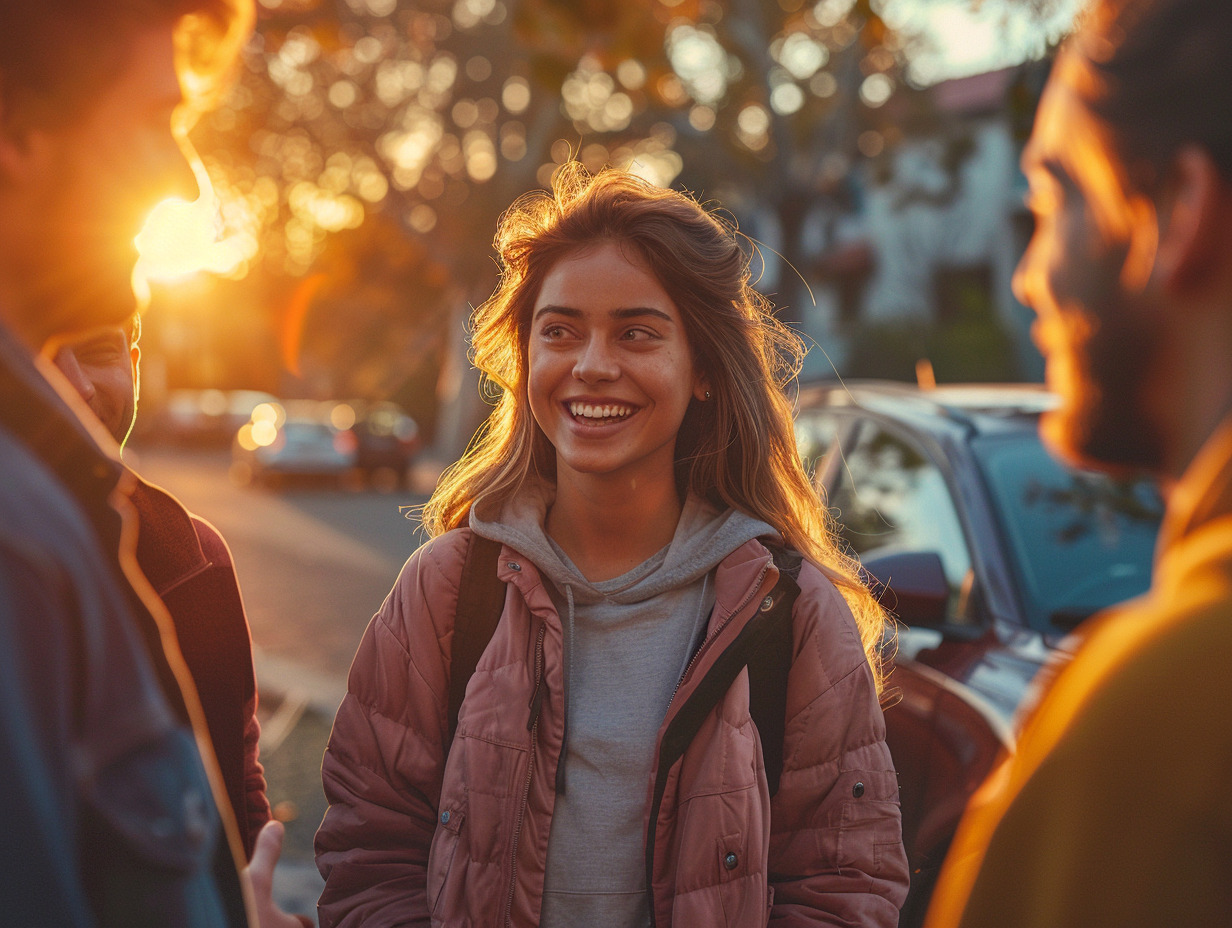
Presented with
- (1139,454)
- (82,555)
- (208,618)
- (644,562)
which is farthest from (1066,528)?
(82,555)

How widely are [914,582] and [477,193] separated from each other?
1706 centimetres

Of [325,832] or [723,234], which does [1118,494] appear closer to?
[723,234]

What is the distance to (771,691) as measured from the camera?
2021mm

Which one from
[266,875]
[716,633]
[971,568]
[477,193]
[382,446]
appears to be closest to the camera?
[266,875]

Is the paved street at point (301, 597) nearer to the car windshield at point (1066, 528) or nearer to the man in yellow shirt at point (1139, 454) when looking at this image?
the car windshield at point (1066, 528)

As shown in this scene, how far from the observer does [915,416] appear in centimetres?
382

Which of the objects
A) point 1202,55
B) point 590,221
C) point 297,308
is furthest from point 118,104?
point 297,308

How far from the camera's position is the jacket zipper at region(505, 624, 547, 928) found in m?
1.90

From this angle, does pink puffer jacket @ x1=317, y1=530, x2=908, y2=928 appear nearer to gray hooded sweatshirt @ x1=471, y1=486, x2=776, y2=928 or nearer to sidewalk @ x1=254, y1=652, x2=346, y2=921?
gray hooded sweatshirt @ x1=471, y1=486, x2=776, y2=928

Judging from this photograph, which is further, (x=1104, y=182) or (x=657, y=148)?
(x=657, y=148)

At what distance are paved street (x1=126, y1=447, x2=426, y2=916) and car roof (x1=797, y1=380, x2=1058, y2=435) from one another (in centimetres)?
256

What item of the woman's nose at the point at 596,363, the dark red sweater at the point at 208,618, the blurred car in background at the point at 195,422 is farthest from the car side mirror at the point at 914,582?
the blurred car in background at the point at 195,422

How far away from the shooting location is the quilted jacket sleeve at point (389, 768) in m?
2.00

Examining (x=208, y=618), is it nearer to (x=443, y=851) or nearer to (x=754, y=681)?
(x=443, y=851)
